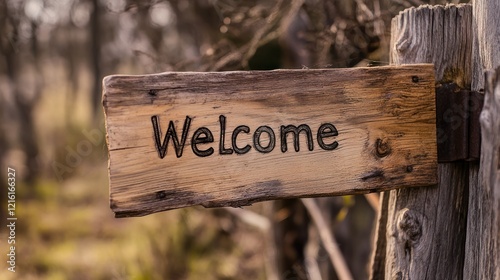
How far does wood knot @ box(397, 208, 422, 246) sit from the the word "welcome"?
11.2 inches

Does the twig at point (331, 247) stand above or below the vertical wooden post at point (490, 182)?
below

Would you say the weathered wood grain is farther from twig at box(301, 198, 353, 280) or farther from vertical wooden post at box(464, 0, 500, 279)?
twig at box(301, 198, 353, 280)

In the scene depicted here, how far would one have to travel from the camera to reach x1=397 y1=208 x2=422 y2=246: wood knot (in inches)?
58.6

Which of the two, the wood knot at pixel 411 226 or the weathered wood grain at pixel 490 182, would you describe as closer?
the weathered wood grain at pixel 490 182

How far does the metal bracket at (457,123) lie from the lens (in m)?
1.42

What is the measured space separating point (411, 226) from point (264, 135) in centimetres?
47

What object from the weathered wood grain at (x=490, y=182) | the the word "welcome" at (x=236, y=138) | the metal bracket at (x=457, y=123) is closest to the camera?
the weathered wood grain at (x=490, y=182)

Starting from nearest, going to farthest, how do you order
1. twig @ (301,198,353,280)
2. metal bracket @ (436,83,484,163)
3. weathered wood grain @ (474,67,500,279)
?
weathered wood grain @ (474,67,500,279) → metal bracket @ (436,83,484,163) → twig @ (301,198,353,280)

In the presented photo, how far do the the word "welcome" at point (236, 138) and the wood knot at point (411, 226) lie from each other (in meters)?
0.28

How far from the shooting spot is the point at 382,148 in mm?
1447

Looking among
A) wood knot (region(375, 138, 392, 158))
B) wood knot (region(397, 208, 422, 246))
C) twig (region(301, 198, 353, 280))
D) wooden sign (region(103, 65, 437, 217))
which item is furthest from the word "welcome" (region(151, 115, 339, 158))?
twig (region(301, 198, 353, 280))

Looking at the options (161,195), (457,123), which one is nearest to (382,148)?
(457,123)

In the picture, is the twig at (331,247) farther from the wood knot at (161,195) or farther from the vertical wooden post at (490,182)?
the wood knot at (161,195)

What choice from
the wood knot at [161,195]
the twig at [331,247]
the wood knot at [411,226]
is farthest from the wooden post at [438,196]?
the twig at [331,247]
